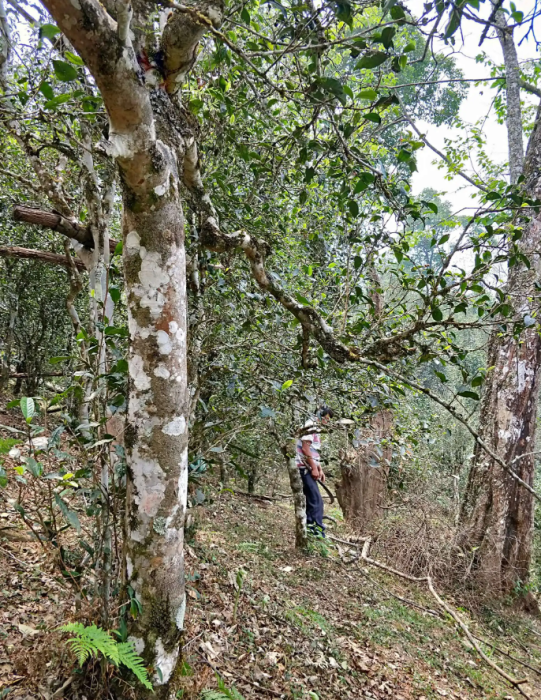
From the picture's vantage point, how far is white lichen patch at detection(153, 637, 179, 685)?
5.71 feet

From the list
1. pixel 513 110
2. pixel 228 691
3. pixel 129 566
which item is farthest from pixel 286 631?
pixel 513 110

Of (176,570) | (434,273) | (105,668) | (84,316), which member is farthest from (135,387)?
(84,316)

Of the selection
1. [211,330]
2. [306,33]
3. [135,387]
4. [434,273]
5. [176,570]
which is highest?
[306,33]

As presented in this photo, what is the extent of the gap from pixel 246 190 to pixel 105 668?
3.56 metres

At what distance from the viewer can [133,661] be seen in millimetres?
1632

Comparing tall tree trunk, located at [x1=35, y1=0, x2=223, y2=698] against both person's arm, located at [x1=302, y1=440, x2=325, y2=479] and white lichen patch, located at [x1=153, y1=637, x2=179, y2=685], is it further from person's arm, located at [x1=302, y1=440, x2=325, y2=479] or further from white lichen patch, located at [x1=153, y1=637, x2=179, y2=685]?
person's arm, located at [x1=302, y1=440, x2=325, y2=479]

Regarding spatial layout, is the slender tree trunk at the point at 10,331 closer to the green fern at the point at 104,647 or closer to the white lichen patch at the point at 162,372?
the white lichen patch at the point at 162,372

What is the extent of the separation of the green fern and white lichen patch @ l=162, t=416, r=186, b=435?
2.57 feet

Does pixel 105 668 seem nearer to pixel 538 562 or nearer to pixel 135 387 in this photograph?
pixel 135 387

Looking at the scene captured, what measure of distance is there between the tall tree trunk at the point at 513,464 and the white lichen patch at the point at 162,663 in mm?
5091

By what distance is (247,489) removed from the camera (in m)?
10.5

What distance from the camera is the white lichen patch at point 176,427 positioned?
1.80 metres

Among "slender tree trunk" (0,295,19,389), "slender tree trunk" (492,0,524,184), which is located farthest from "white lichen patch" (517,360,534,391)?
"slender tree trunk" (0,295,19,389)

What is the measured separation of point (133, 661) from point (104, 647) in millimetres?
174
